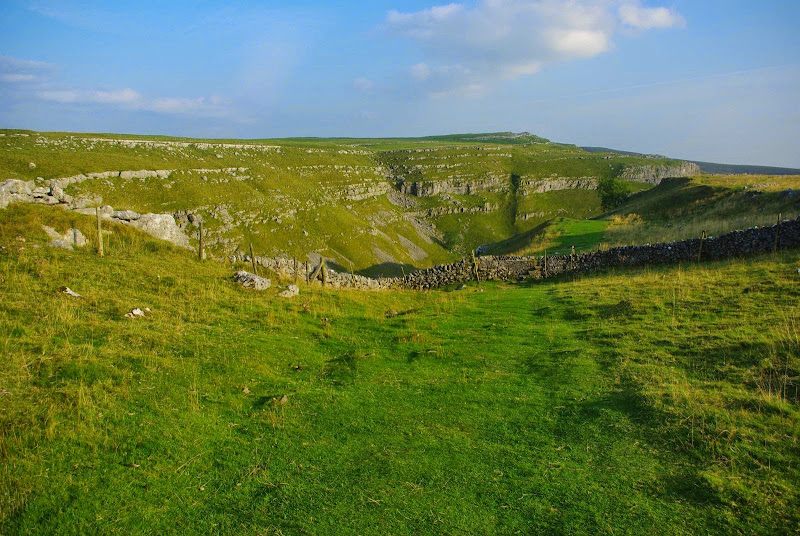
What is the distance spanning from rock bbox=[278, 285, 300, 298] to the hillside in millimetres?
10372

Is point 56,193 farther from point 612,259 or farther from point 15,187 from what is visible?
point 612,259

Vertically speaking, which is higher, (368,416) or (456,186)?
(456,186)

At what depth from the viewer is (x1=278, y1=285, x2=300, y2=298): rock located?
18.9 meters

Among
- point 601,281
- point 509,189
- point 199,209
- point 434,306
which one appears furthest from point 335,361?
point 509,189

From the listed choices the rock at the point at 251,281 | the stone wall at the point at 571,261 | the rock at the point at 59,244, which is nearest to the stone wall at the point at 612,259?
the stone wall at the point at 571,261

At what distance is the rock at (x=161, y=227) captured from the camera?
22.4 m

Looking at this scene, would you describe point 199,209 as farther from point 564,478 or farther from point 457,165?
point 457,165

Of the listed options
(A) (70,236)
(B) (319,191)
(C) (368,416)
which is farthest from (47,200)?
(B) (319,191)

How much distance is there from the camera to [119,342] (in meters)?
11.4

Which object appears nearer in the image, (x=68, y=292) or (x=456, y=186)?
(x=68, y=292)

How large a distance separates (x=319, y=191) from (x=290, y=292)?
114285 millimetres

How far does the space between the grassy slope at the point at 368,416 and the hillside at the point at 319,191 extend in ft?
A: 42.5

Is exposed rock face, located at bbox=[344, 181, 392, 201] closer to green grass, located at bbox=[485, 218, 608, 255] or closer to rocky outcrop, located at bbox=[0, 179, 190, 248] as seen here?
green grass, located at bbox=[485, 218, 608, 255]

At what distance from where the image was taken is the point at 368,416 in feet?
32.6
